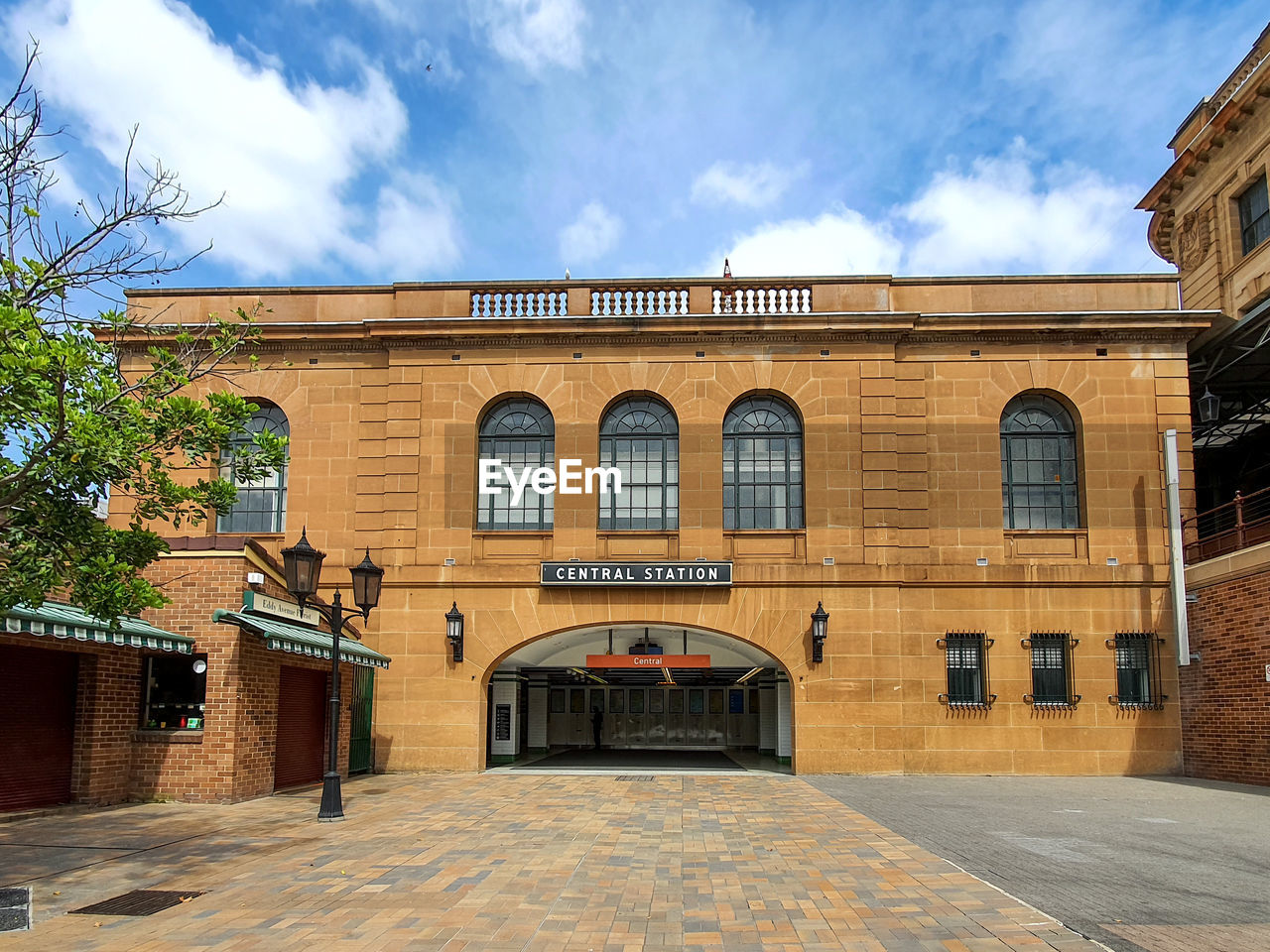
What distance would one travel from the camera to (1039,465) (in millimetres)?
21344

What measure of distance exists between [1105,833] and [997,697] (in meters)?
7.72

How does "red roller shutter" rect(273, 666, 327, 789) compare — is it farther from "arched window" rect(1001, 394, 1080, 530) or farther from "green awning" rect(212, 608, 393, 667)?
"arched window" rect(1001, 394, 1080, 530)

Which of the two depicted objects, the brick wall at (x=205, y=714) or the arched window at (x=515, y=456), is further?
the arched window at (x=515, y=456)

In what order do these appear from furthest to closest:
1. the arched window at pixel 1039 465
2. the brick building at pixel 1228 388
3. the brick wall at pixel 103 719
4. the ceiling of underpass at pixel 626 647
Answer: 1. the ceiling of underpass at pixel 626 647
2. the arched window at pixel 1039 465
3. the brick building at pixel 1228 388
4. the brick wall at pixel 103 719

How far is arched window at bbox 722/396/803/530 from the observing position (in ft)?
69.8

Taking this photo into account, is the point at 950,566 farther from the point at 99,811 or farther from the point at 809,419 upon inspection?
the point at 99,811

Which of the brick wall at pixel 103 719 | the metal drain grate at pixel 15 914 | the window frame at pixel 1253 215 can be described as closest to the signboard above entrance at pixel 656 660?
the brick wall at pixel 103 719

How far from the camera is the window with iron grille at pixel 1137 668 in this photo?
20.0 meters

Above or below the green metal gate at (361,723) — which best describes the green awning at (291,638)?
above

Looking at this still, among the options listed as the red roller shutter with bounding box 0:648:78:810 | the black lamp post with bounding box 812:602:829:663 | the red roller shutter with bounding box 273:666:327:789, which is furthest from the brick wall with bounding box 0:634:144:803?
the black lamp post with bounding box 812:602:829:663

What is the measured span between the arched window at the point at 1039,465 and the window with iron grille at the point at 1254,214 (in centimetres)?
547

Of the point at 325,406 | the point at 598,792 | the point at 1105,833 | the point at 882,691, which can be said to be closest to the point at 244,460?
the point at 598,792

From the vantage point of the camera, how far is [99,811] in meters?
14.2

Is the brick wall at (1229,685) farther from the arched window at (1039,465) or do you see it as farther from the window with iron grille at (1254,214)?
the window with iron grille at (1254,214)
